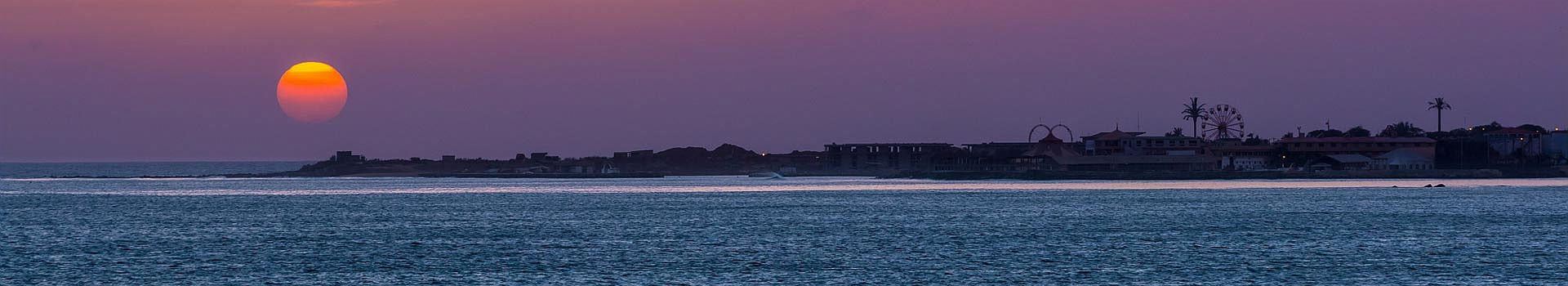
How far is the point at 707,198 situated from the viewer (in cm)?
10019

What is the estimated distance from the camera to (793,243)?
4962 centimetres

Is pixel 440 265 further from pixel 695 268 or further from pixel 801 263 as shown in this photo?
pixel 801 263

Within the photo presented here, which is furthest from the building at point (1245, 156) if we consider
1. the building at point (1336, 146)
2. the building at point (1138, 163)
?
the building at point (1138, 163)

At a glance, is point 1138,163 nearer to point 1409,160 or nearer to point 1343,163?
point 1343,163

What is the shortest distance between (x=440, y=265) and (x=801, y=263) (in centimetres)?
992

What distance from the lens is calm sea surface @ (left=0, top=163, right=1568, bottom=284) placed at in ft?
123

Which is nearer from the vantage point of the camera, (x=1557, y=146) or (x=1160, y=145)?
(x=1557, y=146)

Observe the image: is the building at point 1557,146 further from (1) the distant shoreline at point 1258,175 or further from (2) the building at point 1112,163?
(2) the building at point 1112,163

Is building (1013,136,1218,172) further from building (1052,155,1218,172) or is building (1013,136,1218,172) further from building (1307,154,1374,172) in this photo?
building (1307,154,1374,172)

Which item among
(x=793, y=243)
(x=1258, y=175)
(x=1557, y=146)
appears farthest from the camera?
(x=1557, y=146)

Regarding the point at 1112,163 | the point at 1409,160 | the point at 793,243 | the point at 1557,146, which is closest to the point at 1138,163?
the point at 1112,163

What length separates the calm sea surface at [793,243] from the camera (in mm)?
37375

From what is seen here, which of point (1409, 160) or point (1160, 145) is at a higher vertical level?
point (1160, 145)

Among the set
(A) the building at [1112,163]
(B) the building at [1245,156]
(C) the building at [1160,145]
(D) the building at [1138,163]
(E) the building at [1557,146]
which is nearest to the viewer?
(D) the building at [1138,163]
